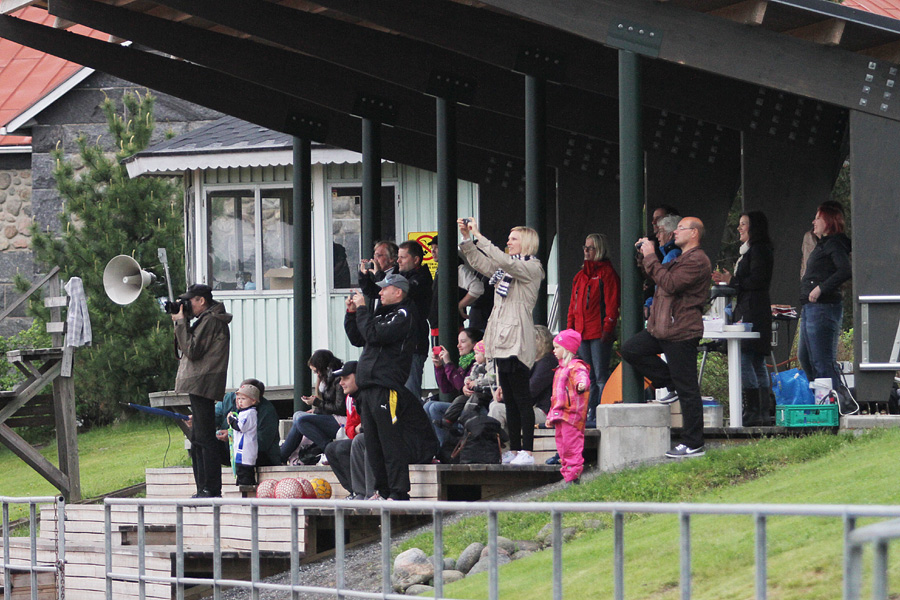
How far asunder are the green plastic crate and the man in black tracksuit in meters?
2.90

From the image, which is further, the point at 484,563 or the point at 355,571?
the point at 484,563

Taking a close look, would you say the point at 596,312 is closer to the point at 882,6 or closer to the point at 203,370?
the point at 203,370

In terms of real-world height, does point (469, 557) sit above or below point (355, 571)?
below

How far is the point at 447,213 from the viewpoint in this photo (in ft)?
49.1

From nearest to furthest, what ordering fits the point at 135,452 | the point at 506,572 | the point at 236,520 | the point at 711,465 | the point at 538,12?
the point at 506,572 < the point at 711,465 < the point at 236,520 < the point at 538,12 < the point at 135,452

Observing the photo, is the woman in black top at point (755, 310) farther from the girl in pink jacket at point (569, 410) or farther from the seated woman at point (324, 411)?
the seated woman at point (324, 411)

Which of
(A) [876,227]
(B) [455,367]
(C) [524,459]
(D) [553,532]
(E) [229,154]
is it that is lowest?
(C) [524,459]

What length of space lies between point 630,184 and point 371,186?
5.64 meters

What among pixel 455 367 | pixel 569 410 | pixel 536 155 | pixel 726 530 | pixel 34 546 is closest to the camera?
pixel 726 530

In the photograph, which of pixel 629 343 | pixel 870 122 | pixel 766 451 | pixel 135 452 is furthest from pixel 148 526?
pixel 135 452

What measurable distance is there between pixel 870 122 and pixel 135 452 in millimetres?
14172

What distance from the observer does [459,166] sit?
1839 cm

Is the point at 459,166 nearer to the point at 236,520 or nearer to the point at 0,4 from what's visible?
the point at 0,4

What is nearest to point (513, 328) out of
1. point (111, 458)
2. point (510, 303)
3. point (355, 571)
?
point (510, 303)
